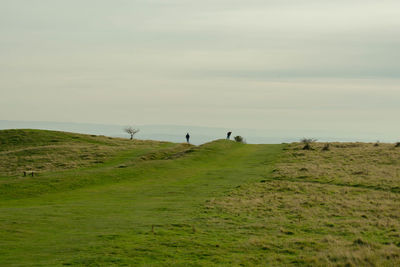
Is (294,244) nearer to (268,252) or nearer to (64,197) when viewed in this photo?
(268,252)

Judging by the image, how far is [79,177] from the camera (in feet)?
134

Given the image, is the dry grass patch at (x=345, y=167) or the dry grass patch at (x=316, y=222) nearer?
the dry grass patch at (x=316, y=222)

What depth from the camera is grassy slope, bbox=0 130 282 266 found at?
17672 mm

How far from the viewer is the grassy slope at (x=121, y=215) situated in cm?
1767

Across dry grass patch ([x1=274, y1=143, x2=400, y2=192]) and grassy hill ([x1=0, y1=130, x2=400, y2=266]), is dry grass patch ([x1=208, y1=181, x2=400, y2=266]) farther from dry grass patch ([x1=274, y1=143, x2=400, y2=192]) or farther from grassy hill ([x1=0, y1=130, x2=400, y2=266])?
dry grass patch ([x1=274, y1=143, x2=400, y2=192])

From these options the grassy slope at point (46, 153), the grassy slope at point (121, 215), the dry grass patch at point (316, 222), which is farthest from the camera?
the grassy slope at point (46, 153)

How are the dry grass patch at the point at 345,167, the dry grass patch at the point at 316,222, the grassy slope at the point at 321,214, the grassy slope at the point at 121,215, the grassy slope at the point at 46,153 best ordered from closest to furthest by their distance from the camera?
1. the grassy slope at the point at 121,215
2. the dry grass patch at the point at 316,222
3. the grassy slope at the point at 321,214
4. the dry grass patch at the point at 345,167
5. the grassy slope at the point at 46,153

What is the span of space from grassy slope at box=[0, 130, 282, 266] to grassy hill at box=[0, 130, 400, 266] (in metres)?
0.06

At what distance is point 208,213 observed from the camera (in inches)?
1005

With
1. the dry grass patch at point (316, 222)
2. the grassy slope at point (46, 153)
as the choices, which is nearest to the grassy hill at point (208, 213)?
the dry grass patch at point (316, 222)

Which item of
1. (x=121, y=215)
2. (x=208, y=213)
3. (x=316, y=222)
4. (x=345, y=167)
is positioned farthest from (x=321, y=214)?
(x=345, y=167)

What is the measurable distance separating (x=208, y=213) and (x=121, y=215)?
4.79 metres

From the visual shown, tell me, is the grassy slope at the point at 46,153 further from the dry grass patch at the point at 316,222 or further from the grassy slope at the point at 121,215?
the dry grass patch at the point at 316,222

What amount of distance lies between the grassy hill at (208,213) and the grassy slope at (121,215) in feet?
0.20
